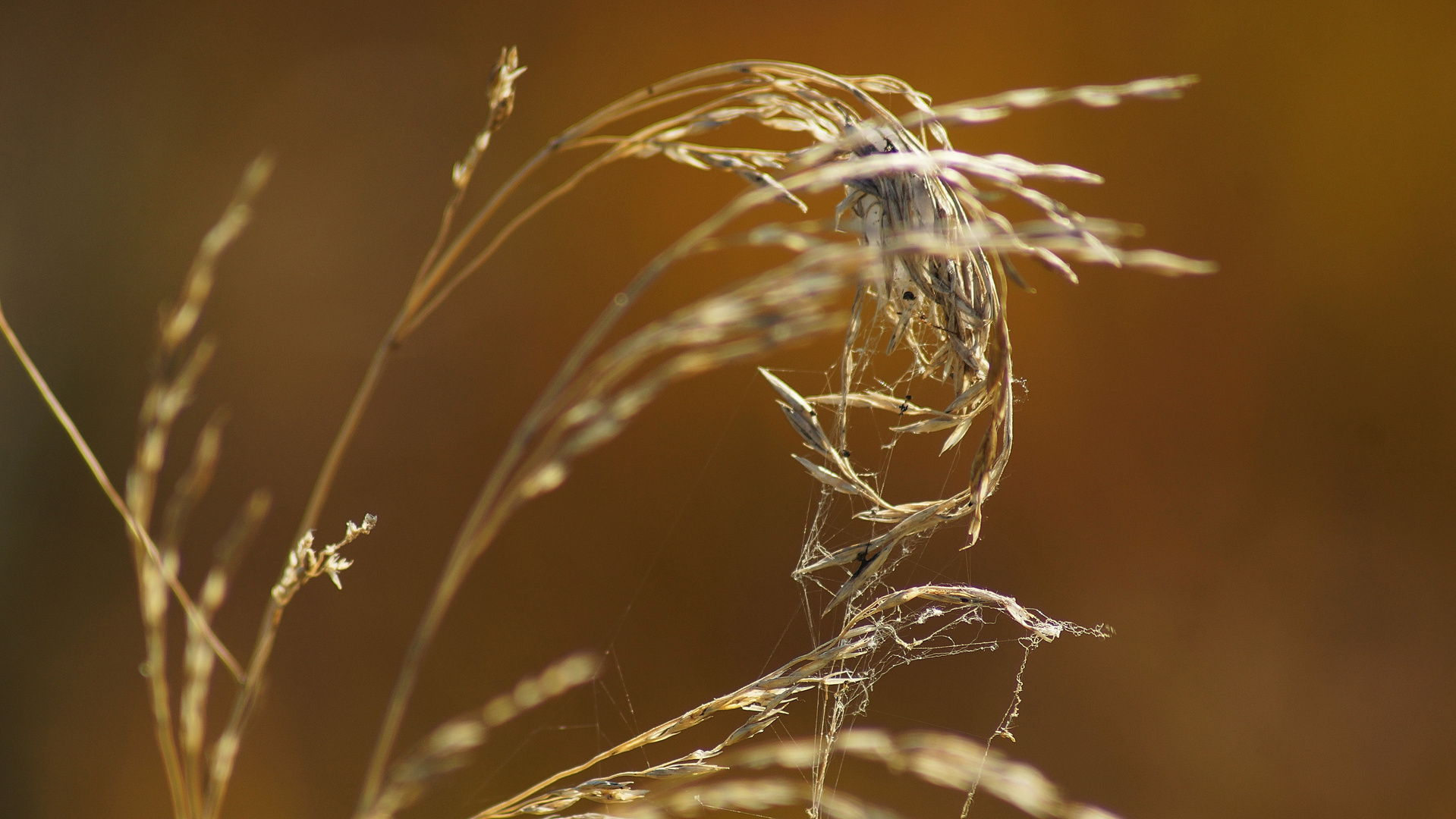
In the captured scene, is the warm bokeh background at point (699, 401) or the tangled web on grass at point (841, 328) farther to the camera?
the warm bokeh background at point (699, 401)

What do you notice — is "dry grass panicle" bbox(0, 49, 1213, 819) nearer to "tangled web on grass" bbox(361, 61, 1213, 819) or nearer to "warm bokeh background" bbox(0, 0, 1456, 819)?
"tangled web on grass" bbox(361, 61, 1213, 819)

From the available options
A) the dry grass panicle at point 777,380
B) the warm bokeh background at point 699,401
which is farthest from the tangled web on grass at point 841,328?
the warm bokeh background at point 699,401

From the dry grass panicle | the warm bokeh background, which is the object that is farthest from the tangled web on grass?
the warm bokeh background

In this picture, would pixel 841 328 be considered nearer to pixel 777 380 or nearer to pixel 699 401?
pixel 777 380

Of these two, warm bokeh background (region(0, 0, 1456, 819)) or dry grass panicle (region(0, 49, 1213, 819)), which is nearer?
dry grass panicle (region(0, 49, 1213, 819))

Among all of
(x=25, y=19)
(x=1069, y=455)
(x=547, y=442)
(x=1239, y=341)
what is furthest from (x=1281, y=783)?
(x=25, y=19)

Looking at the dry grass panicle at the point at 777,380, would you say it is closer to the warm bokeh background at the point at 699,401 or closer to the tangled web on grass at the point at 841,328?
the tangled web on grass at the point at 841,328

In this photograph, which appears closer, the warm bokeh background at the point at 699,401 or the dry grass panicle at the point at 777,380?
the dry grass panicle at the point at 777,380

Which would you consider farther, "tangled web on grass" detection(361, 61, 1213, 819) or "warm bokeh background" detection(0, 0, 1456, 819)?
"warm bokeh background" detection(0, 0, 1456, 819)

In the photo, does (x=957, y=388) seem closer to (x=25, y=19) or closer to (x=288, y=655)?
(x=288, y=655)
